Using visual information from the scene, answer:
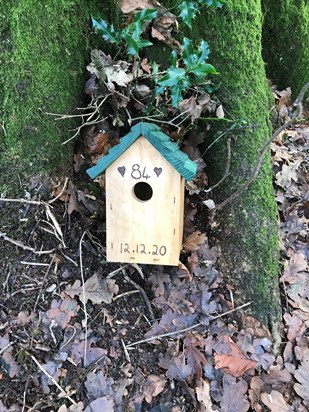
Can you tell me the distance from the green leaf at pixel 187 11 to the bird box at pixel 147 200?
81 centimetres

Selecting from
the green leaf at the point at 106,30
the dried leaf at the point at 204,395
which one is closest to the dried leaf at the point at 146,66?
the green leaf at the point at 106,30

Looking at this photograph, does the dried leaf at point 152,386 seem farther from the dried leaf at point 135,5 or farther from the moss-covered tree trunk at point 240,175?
the dried leaf at point 135,5

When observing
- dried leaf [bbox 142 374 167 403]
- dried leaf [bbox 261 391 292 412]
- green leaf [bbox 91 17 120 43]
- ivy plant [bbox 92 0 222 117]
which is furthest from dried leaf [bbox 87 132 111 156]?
dried leaf [bbox 261 391 292 412]

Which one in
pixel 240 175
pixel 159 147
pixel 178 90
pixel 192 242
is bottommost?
pixel 192 242

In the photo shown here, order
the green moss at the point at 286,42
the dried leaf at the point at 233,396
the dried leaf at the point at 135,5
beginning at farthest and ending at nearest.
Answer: the green moss at the point at 286,42 < the dried leaf at the point at 135,5 < the dried leaf at the point at 233,396

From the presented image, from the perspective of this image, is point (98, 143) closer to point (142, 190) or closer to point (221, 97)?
point (142, 190)

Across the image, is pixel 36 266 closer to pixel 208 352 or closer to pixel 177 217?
pixel 177 217

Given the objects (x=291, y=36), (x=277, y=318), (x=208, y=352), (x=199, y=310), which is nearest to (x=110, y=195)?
(x=199, y=310)

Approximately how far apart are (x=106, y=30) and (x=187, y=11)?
0.53 meters

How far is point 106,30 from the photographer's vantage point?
2695 millimetres

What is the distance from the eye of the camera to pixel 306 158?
3.95 m

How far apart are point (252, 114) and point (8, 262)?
190 centimetres

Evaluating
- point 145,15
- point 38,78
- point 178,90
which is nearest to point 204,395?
point 178,90

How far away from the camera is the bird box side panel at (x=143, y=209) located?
2352 mm
